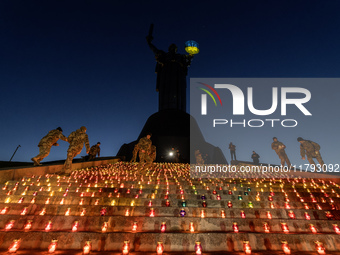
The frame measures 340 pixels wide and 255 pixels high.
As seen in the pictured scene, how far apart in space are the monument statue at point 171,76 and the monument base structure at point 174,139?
121 inches

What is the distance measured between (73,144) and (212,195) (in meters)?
6.90

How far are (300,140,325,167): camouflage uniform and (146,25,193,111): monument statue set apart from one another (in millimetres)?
25475

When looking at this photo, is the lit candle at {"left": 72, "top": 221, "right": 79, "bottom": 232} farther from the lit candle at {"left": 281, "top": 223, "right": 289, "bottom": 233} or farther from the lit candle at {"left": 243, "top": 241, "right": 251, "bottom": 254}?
the lit candle at {"left": 281, "top": 223, "right": 289, "bottom": 233}

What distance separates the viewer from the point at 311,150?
397 inches

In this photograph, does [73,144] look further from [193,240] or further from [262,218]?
[262,218]

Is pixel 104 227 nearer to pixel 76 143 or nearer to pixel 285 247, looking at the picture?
pixel 285 247

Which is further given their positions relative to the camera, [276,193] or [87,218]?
[276,193]

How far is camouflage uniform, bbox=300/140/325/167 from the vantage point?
9969 millimetres

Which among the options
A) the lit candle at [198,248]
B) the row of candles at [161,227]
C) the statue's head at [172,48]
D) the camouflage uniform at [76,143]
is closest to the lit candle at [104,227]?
the row of candles at [161,227]

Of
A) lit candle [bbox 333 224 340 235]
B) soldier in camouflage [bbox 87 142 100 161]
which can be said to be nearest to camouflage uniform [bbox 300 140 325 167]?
lit candle [bbox 333 224 340 235]

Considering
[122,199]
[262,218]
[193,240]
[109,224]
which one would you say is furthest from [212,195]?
[109,224]

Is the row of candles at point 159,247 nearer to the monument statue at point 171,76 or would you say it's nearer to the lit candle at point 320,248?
the lit candle at point 320,248

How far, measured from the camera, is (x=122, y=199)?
4.52 meters

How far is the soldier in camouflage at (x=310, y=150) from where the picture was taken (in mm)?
9969
